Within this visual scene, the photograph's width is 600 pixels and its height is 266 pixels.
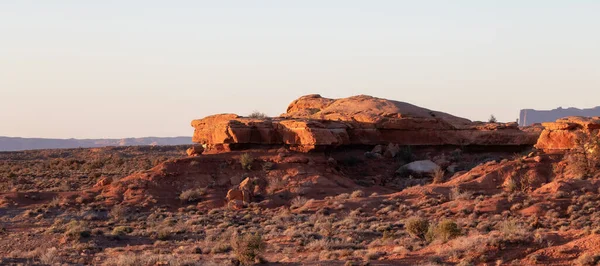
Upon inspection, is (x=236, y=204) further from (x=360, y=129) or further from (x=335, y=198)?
(x=360, y=129)

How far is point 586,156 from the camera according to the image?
32.0 metres

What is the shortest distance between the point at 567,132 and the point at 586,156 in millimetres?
2911

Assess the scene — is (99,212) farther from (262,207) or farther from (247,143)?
(247,143)

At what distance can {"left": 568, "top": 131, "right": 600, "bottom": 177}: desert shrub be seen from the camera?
31562 millimetres

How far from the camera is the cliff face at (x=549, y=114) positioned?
179375 millimetres

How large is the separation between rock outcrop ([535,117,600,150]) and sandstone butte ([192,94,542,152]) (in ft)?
17.1

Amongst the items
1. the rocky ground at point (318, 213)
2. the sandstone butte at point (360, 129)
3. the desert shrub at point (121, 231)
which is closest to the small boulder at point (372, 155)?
the rocky ground at point (318, 213)

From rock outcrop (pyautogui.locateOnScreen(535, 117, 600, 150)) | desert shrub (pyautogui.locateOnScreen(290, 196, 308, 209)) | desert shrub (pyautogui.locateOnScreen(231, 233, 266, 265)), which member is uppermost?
rock outcrop (pyautogui.locateOnScreen(535, 117, 600, 150))

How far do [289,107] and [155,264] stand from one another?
33478 mm

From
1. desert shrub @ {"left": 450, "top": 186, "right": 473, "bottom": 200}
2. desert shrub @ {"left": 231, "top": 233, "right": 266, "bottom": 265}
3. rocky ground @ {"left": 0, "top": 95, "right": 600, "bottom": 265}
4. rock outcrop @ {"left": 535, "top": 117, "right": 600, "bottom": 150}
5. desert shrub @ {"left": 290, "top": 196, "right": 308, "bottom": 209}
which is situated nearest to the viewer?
desert shrub @ {"left": 231, "top": 233, "right": 266, "bottom": 265}

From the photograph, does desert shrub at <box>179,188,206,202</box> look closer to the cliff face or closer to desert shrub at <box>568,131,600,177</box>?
desert shrub at <box>568,131,600,177</box>

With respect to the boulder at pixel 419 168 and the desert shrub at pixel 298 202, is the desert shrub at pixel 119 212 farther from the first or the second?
the boulder at pixel 419 168

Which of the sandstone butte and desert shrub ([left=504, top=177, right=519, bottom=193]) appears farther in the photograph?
the sandstone butte

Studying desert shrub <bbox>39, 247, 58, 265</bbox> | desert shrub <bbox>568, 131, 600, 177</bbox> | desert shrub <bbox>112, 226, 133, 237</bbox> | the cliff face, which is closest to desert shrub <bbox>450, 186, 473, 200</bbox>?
desert shrub <bbox>568, 131, 600, 177</bbox>
